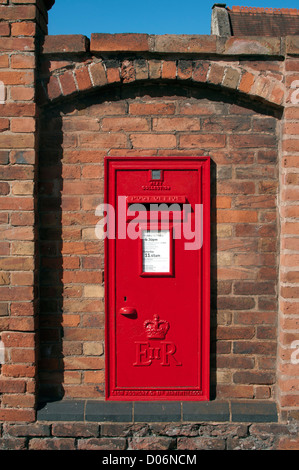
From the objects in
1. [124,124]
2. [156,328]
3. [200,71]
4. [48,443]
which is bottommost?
[48,443]

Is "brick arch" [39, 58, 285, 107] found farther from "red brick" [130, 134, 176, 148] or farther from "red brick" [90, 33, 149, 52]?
"red brick" [130, 134, 176, 148]

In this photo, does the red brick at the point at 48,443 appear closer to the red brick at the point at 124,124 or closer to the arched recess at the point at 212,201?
the arched recess at the point at 212,201

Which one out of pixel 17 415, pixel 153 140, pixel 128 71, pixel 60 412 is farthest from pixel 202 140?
pixel 17 415

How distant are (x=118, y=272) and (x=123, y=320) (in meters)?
0.33

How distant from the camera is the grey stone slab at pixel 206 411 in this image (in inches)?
99.3

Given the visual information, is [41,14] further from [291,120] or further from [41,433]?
[41,433]

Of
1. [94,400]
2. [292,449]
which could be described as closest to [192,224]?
[94,400]

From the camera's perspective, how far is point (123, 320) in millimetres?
2605

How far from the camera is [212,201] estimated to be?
8.55 ft

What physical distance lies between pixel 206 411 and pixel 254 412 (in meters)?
0.32

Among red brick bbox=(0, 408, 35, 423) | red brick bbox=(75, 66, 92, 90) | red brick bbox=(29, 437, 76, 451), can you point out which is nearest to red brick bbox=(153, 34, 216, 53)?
red brick bbox=(75, 66, 92, 90)

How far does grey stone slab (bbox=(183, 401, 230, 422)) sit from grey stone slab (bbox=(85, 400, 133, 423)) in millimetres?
386

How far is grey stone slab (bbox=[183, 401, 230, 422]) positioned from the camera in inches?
99.3

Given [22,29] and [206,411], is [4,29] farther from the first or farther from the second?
[206,411]
